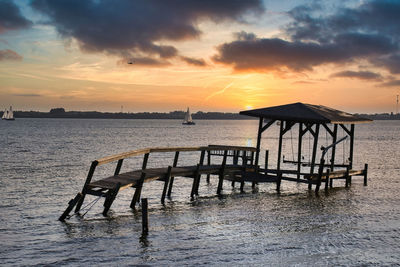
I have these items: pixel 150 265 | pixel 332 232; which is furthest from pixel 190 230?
pixel 332 232

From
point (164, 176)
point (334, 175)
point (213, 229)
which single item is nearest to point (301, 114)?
point (334, 175)

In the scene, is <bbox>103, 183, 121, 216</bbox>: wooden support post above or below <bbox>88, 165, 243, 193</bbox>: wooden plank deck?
below

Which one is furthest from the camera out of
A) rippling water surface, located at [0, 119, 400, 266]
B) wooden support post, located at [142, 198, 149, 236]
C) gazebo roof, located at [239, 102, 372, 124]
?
gazebo roof, located at [239, 102, 372, 124]

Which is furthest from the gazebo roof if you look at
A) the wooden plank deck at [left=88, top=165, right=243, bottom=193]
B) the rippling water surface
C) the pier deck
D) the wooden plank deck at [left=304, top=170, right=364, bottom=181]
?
the rippling water surface

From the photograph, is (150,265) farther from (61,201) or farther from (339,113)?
(339,113)

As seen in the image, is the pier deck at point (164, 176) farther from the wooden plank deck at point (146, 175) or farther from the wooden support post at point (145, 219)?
the wooden support post at point (145, 219)

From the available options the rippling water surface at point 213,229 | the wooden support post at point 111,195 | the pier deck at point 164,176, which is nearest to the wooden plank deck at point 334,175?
the pier deck at point 164,176

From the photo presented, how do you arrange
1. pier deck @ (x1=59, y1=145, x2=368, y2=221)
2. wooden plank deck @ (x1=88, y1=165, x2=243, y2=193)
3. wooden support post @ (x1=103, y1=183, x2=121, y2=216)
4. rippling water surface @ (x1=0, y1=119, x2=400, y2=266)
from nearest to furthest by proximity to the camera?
rippling water surface @ (x1=0, y1=119, x2=400, y2=266) → wooden support post @ (x1=103, y1=183, x2=121, y2=216) → pier deck @ (x1=59, y1=145, x2=368, y2=221) → wooden plank deck @ (x1=88, y1=165, x2=243, y2=193)

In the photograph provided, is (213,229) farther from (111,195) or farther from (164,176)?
(164,176)

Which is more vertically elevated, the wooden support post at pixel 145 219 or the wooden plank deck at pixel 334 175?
the wooden plank deck at pixel 334 175

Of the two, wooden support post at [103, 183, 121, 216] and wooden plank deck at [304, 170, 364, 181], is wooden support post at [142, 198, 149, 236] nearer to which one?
wooden support post at [103, 183, 121, 216]

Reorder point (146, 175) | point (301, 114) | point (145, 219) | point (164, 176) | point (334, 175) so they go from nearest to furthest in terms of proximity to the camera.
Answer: point (145, 219) < point (146, 175) < point (164, 176) < point (301, 114) < point (334, 175)

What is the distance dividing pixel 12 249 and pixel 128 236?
11.0ft

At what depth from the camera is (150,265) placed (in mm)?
10883
